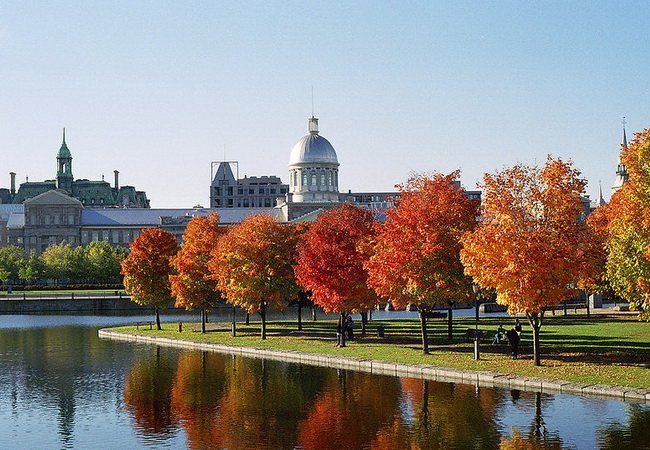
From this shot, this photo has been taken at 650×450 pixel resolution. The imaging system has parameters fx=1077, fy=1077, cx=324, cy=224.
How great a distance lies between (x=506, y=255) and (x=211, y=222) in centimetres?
3806

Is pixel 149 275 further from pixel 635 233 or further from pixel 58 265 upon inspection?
pixel 58 265

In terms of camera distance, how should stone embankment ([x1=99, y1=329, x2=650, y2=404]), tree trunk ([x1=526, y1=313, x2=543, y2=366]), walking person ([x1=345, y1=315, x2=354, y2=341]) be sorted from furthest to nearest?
walking person ([x1=345, y1=315, x2=354, y2=341]) → tree trunk ([x1=526, y1=313, x2=543, y2=366]) → stone embankment ([x1=99, y1=329, x2=650, y2=404])

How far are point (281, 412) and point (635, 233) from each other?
1820 cm

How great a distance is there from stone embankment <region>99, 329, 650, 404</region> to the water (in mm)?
1075

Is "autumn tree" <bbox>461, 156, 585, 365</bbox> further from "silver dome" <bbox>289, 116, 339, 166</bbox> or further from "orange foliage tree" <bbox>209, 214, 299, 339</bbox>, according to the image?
"silver dome" <bbox>289, 116, 339, 166</bbox>

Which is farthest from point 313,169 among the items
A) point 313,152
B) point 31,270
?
point 31,270

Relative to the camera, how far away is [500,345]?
59.5 metres

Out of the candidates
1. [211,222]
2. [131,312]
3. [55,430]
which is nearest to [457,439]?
[55,430]

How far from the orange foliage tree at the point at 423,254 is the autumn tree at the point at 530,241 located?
203 inches

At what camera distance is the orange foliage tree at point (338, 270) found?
64375mm

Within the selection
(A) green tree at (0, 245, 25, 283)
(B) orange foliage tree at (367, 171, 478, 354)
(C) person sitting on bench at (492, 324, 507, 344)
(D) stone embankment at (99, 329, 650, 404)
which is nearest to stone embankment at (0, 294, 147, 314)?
(A) green tree at (0, 245, 25, 283)

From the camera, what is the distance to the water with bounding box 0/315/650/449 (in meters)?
34.4

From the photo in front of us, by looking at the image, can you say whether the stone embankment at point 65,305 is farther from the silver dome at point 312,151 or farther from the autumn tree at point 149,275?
the silver dome at point 312,151

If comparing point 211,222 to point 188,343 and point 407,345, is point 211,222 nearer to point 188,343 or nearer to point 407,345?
point 188,343
